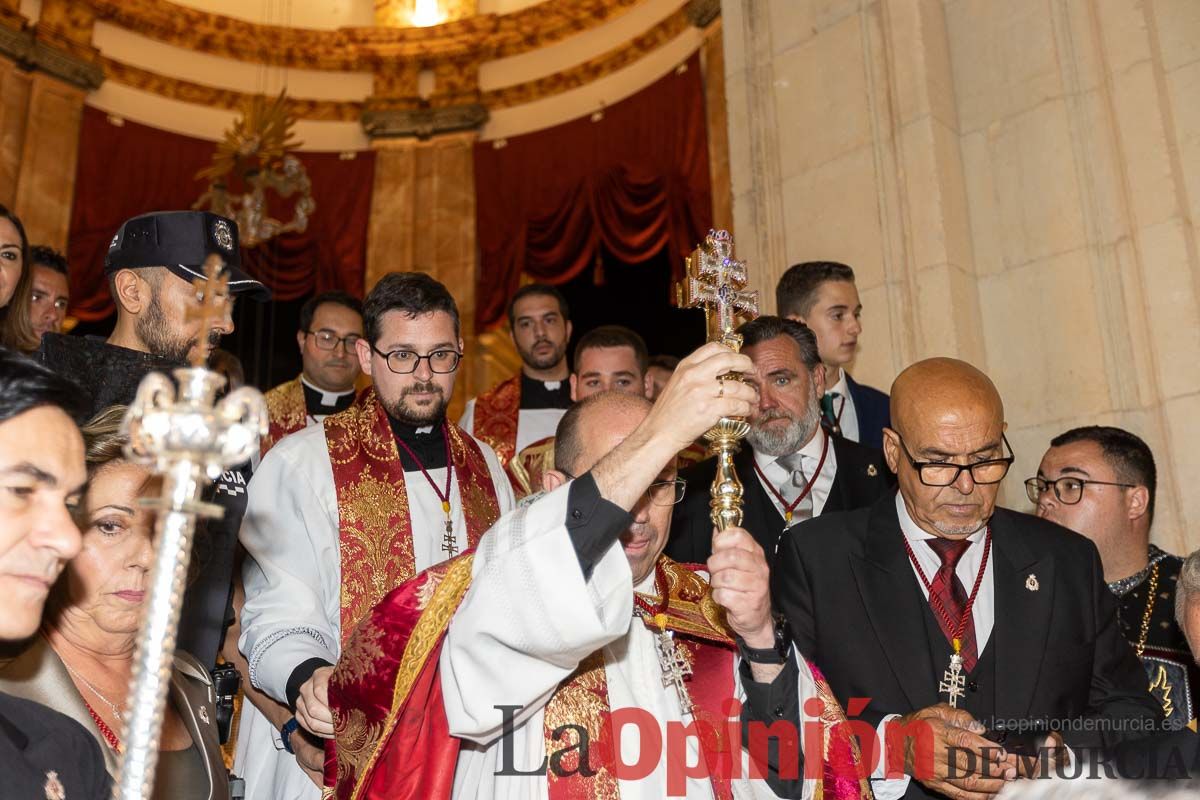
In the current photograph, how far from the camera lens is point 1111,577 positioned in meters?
4.09

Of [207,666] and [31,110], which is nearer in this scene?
[207,666]

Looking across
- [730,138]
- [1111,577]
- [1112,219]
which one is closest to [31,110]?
[730,138]

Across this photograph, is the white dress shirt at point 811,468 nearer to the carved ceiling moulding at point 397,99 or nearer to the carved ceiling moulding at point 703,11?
the carved ceiling moulding at point 703,11

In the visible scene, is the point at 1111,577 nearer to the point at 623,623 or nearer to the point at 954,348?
the point at 954,348

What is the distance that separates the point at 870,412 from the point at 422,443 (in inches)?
88.8

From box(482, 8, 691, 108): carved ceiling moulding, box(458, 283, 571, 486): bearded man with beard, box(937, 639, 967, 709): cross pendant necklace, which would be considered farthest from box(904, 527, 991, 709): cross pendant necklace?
box(482, 8, 691, 108): carved ceiling moulding

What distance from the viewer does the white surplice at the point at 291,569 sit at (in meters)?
3.08

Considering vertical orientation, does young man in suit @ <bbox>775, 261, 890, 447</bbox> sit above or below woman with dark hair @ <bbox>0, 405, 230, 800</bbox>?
above

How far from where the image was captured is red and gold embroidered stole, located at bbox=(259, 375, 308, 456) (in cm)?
586

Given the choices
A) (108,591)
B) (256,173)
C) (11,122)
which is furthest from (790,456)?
(11,122)

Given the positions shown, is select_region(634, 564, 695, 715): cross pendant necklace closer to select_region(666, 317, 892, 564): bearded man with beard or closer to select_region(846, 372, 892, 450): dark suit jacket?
select_region(666, 317, 892, 564): bearded man with beard

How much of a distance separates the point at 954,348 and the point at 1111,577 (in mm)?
1617

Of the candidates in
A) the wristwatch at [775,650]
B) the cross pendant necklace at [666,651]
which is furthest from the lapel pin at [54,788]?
the wristwatch at [775,650]

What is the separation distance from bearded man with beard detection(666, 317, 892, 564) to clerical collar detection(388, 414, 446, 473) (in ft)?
3.21
